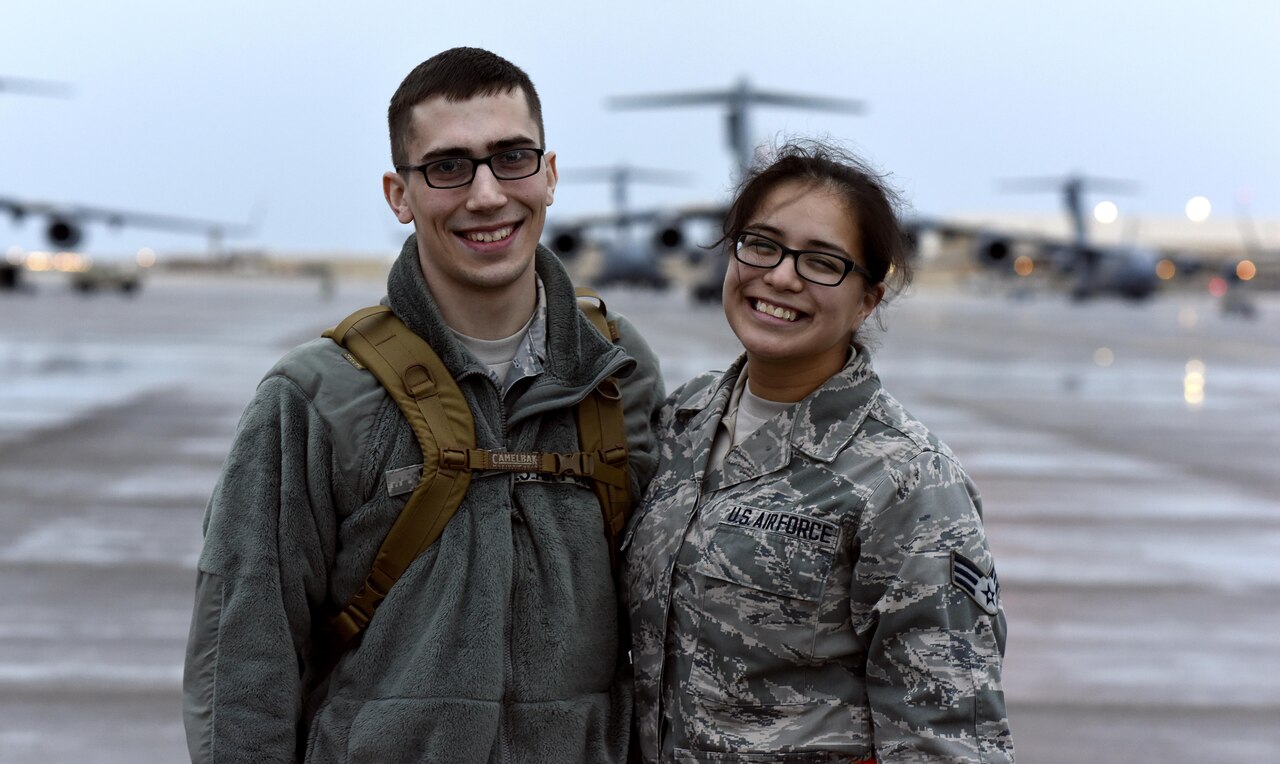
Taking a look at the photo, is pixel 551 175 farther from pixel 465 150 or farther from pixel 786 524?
pixel 786 524

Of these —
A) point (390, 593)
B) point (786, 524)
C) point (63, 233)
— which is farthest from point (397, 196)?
point (63, 233)

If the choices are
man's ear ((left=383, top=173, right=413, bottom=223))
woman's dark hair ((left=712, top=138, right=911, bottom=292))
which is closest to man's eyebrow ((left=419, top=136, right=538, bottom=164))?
man's ear ((left=383, top=173, right=413, bottom=223))

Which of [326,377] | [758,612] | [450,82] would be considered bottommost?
[758,612]

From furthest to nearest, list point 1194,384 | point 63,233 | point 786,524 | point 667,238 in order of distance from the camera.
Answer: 1. point 667,238
2. point 63,233
3. point 1194,384
4. point 786,524

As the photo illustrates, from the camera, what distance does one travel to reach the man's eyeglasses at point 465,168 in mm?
2275

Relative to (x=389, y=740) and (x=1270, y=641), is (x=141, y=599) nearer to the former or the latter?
(x=389, y=740)

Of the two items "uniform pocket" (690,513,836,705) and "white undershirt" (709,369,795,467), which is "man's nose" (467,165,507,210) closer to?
"white undershirt" (709,369,795,467)

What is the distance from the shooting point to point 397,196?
2.43 metres

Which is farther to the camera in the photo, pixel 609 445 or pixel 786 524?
pixel 609 445

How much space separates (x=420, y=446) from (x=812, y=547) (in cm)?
69

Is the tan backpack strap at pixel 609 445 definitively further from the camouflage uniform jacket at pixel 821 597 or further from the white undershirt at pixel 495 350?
the white undershirt at pixel 495 350

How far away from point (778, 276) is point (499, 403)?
0.54 metres

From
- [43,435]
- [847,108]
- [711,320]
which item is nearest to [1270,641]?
[43,435]

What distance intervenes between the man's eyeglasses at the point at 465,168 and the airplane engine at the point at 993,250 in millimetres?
32336
